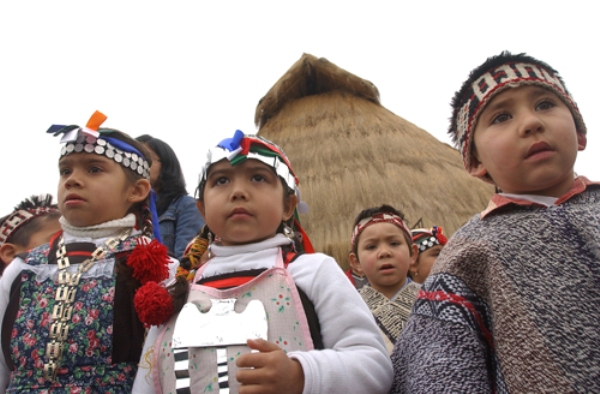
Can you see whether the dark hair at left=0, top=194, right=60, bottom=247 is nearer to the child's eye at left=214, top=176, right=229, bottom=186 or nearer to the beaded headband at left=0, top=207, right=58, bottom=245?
the beaded headband at left=0, top=207, right=58, bottom=245

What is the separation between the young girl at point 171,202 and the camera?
293 centimetres

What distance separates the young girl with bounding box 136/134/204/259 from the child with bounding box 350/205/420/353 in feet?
3.33

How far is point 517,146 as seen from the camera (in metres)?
1.41

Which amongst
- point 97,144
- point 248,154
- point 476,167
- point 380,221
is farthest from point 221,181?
point 380,221

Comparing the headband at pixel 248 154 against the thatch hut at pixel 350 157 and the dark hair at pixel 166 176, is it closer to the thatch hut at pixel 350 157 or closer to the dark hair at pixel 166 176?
the dark hair at pixel 166 176

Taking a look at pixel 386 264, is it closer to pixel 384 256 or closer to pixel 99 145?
pixel 384 256

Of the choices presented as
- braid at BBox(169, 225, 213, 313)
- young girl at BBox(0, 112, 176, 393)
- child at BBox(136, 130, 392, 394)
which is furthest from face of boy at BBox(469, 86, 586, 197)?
young girl at BBox(0, 112, 176, 393)

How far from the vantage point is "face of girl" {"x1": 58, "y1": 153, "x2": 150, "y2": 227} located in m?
1.97

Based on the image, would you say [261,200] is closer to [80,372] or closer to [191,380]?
[191,380]

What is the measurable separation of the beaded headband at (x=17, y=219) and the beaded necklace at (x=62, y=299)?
52.8 inches

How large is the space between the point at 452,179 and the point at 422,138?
1.24 meters

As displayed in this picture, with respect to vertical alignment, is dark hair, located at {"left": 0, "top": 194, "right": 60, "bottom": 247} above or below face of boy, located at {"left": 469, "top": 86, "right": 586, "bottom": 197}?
above

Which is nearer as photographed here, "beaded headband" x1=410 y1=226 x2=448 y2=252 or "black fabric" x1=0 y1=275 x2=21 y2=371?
"black fabric" x1=0 y1=275 x2=21 y2=371

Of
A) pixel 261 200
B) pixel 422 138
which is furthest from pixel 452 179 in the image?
pixel 261 200
